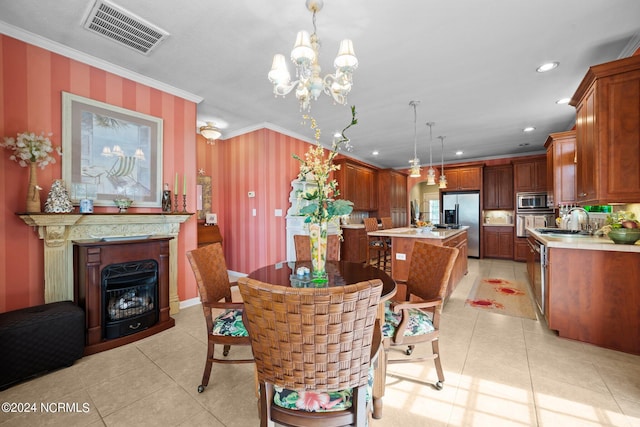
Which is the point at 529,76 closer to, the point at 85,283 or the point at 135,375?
the point at 135,375

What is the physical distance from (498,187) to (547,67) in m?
4.70

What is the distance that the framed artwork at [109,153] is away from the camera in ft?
8.42

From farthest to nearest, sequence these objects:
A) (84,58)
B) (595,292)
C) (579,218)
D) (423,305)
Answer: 1. (579,218)
2. (84,58)
3. (595,292)
4. (423,305)

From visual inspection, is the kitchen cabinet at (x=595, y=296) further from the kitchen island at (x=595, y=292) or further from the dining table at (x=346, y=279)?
the dining table at (x=346, y=279)

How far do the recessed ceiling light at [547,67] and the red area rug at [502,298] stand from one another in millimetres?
2812

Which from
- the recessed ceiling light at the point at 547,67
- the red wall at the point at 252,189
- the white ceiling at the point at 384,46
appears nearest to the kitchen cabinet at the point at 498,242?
the white ceiling at the point at 384,46

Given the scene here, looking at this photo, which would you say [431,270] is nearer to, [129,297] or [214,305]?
[214,305]

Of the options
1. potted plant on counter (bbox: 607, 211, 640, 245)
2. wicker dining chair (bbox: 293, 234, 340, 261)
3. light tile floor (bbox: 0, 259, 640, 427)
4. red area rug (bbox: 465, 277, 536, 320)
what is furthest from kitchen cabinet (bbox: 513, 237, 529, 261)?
wicker dining chair (bbox: 293, 234, 340, 261)

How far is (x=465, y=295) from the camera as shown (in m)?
3.85

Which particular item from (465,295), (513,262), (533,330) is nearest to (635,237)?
(533,330)

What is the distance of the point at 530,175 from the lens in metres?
6.29

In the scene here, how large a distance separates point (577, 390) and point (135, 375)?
3.22 metres

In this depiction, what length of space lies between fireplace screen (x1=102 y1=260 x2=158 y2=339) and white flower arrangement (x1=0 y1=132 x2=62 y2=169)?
110cm

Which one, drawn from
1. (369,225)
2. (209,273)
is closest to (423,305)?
(209,273)
